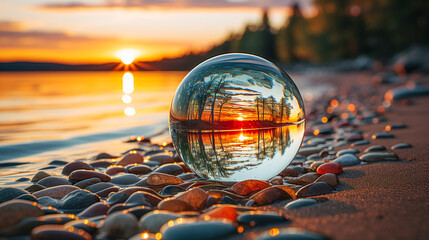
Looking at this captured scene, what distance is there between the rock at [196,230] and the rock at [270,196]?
0.60 m

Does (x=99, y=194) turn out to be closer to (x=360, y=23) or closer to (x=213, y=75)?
(x=213, y=75)

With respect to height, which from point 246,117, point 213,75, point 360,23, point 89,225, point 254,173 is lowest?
point 89,225

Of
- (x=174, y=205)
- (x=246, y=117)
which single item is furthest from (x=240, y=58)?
(x=174, y=205)

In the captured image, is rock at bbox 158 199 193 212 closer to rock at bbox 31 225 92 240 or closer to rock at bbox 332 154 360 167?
rock at bbox 31 225 92 240

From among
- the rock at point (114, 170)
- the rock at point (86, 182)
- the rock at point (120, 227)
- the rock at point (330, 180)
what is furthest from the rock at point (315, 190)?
the rock at point (114, 170)

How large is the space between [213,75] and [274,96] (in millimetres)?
465

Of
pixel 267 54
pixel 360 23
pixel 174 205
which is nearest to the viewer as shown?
pixel 174 205

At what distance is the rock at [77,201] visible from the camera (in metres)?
2.41

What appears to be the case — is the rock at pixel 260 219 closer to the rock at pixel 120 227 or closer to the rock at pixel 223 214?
the rock at pixel 223 214

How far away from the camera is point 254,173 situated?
2732 millimetres

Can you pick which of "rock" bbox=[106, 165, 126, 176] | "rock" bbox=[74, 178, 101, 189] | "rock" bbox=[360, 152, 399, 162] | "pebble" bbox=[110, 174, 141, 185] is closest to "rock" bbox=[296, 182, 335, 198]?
"rock" bbox=[360, 152, 399, 162]

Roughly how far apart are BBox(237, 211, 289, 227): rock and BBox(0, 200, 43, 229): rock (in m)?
1.14

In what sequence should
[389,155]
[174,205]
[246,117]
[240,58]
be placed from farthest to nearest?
[389,155], [240,58], [246,117], [174,205]

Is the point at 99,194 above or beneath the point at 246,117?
beneath
